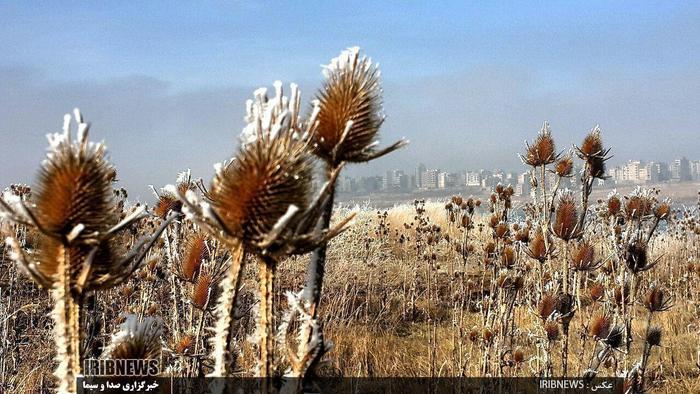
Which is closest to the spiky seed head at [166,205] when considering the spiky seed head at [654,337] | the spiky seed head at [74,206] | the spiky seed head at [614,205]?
the spiky seed head at [74,206]

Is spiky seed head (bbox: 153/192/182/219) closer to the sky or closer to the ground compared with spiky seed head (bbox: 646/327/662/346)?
closer to the sky

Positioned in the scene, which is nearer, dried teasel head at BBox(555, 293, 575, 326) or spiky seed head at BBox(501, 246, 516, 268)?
dried teasel head at BBox(555, 293, 575, 326)

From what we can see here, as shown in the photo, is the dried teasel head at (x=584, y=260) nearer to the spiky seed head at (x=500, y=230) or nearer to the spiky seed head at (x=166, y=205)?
the spiky seed head at (x=500, y=230)

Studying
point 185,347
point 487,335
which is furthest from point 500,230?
point 185,347

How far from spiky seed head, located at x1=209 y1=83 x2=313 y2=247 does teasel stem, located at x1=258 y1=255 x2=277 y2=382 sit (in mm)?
60

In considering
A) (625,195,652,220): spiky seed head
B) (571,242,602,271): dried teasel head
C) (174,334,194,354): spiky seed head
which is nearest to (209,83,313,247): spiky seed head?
(174,334,194,354): spiky seed head

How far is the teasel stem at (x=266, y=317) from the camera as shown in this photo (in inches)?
46.5

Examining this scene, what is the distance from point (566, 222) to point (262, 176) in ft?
12.2

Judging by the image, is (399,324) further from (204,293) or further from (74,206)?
(74,206)

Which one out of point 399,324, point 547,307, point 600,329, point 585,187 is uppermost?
point 585,187

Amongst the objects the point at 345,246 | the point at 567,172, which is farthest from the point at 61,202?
the point at 345,246

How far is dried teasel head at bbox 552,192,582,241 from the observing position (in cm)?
437

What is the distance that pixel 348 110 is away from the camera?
58.9 inches

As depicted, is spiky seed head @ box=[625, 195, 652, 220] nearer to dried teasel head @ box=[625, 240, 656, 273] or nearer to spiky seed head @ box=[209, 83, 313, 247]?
dried teasel head @ box=[625, 240, 656, 273]
